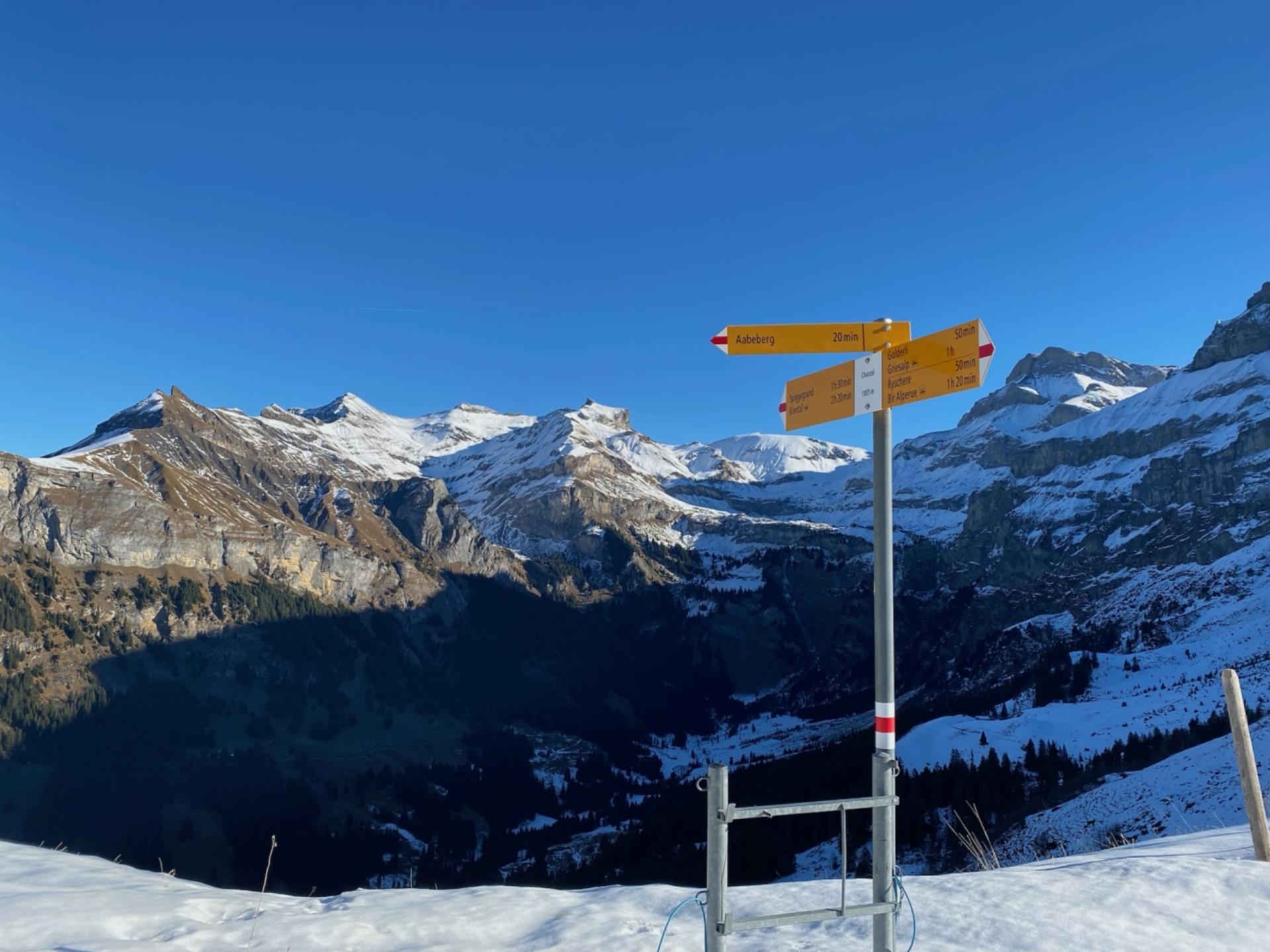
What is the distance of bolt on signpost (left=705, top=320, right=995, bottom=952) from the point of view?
5.89 metres

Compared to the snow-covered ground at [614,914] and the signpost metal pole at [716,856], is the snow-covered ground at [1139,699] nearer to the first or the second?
the snow-covered ground at [614,914]

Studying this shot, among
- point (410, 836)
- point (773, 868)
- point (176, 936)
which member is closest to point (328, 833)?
point (410, 836)

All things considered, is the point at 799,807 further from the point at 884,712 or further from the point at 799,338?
the point at 799,338

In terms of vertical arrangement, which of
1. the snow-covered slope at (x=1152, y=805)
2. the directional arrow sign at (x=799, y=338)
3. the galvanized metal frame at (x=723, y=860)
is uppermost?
the directional arrow sign at (x=799, y=338)

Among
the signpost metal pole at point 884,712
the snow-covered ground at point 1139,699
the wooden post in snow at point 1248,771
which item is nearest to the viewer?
the signpost metal pole at point 884,712

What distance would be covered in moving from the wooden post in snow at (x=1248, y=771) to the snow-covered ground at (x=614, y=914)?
40 cm

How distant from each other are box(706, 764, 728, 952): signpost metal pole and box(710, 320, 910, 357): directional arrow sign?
3824mm

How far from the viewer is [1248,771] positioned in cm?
1065

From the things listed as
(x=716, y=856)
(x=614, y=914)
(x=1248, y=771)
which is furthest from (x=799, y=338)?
(x=1248, y=771)

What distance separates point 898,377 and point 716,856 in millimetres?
4167

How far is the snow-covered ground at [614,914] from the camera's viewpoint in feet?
26.0

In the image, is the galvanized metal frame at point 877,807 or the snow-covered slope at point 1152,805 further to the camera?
the snow-covered slope at point 1152,805

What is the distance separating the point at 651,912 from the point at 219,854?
161 m

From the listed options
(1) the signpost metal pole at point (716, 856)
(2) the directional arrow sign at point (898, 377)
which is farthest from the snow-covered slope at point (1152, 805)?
(1) the signpost metal pole at point (716, 856)
